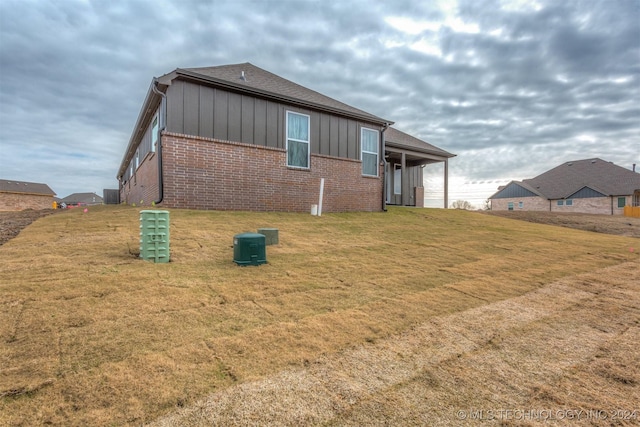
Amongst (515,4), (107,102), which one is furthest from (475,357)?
(107,102)

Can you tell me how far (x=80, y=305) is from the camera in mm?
2590

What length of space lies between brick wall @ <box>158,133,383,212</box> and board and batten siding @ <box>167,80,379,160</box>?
293mm

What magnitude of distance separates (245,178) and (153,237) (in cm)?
527

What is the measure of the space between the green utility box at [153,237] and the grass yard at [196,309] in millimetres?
165

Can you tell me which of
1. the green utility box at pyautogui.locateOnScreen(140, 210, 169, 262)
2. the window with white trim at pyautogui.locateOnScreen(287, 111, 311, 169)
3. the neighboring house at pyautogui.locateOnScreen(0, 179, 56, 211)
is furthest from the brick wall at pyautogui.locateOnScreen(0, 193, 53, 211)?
the green utility box at pyautogui.locateOnScreen(140, 210, 169, 262)

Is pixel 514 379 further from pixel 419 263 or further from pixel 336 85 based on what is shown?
pixel 336 85

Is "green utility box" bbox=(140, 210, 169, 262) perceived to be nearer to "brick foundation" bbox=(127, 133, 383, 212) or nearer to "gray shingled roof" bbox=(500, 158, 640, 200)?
"brick foundation" bbox=(127, 133, 383, 212)

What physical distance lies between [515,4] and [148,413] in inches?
489

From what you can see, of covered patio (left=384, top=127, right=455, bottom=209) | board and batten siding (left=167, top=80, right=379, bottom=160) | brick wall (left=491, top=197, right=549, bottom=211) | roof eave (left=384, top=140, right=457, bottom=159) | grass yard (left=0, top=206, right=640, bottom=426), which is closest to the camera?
grass yard (left=0, top=206, right=640, bottom=426)

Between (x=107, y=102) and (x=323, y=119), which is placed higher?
(x=107, y=102)

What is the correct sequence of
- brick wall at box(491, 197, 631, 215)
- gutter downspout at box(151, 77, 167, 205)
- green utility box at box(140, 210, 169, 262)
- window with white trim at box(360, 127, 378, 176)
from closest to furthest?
1. green utility box at box(140, 210, 169, 262)
2. gutter downspout at box(151, 77, 167, 205)
3. window with white trim at box(360, 127, 378, 176)
4. brick wall at box(491, 197, 631, 215)

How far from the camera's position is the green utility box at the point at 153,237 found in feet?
13.0

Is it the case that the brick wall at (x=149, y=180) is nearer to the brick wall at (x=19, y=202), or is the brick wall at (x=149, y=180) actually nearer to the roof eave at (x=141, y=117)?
the roof eave at (x=141, y=117)

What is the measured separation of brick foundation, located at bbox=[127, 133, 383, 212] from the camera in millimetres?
8016
